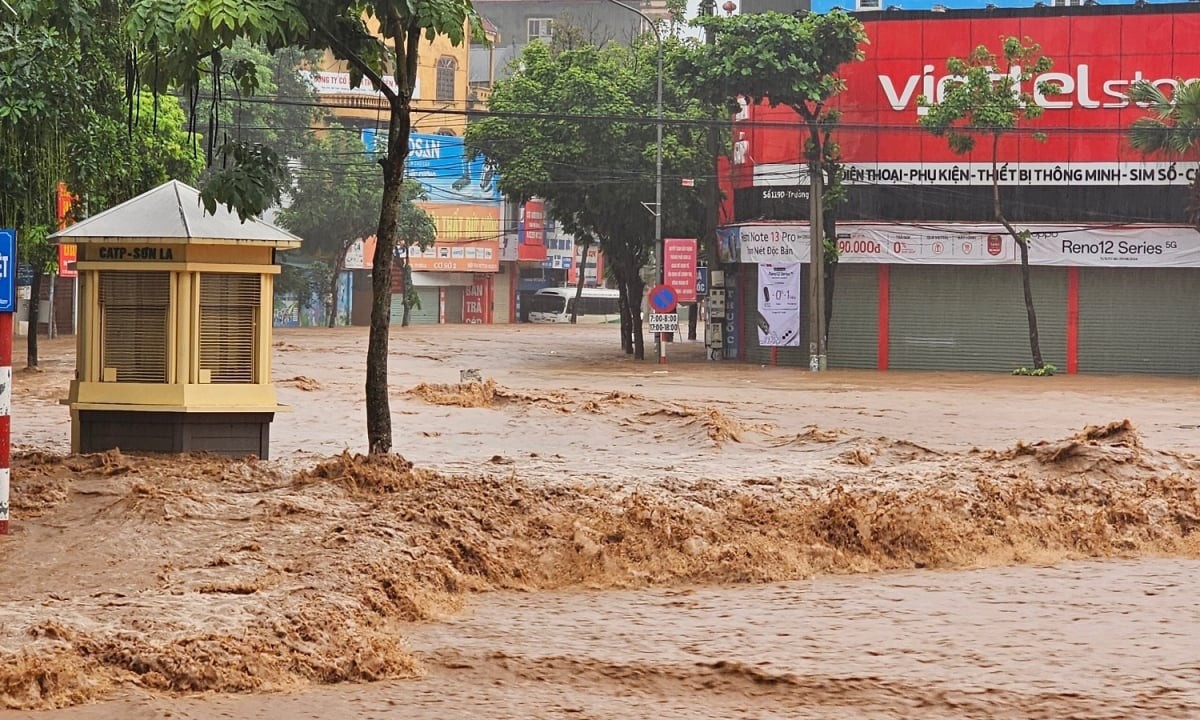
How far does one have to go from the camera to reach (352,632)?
8.42 metres

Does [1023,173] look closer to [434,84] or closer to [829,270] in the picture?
[829,270]

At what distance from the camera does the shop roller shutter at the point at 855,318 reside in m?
41.7

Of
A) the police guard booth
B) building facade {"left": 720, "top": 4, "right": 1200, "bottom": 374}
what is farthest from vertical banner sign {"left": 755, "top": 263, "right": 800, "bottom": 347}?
the police guard booth

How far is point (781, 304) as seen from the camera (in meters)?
42.7

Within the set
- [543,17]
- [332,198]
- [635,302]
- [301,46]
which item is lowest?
[635,302]

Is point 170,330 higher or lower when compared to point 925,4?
lower

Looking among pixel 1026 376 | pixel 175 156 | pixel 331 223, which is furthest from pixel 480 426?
pixel 331 223

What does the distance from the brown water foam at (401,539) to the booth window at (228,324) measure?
3.08 ft

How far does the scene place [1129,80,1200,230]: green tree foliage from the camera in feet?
125

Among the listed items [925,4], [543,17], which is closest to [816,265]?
[925,4]

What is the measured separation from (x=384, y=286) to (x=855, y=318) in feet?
95.2

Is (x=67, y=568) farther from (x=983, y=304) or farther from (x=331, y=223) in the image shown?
(x=331, y=223)

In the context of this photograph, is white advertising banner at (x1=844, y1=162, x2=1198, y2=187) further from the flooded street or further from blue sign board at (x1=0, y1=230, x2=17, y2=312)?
blue sign board at (x1=0, y1=230, x2=17, y2=312)

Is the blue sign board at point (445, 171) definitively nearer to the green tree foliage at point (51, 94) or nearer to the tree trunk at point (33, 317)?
the tree trunk at point (33, 317)
